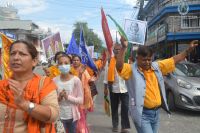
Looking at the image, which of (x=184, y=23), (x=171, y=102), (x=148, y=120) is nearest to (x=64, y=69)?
(x=148, y=120)

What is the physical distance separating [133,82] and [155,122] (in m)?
0.54

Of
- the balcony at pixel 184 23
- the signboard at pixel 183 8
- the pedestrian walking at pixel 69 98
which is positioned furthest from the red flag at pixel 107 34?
the balcony at pixel 184 23

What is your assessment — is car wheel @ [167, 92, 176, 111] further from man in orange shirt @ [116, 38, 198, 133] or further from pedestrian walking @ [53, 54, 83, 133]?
man in orange shirt @ [116, 38, 198, 133]

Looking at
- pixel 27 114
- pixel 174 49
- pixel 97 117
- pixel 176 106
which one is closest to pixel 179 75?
pixel 176 106

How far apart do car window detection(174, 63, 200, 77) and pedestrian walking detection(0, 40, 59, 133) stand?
9.30 m

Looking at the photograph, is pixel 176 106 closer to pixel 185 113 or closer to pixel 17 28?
pixel 185 113

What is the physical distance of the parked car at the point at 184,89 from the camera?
1078 cm

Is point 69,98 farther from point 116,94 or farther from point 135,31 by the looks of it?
point 135,31

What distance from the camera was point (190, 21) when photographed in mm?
37938

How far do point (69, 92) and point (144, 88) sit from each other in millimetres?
1030

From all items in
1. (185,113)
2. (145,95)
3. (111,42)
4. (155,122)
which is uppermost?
(111,42)

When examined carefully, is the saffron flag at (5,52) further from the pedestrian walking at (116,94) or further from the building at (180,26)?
the building at (180,26)

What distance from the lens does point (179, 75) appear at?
464 inches

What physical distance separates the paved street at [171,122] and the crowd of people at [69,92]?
527 mm
